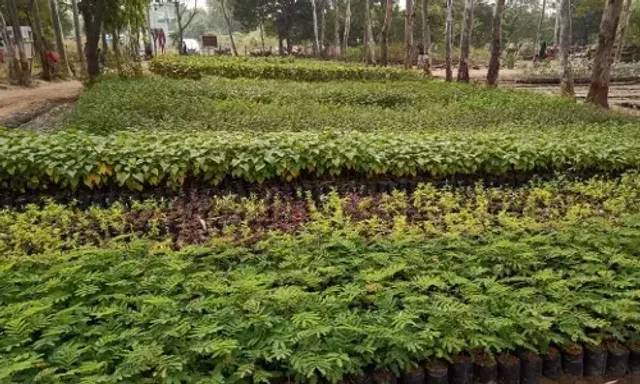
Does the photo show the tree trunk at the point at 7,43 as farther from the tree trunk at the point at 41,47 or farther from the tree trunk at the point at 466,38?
the tree trunk at the point at 466,38

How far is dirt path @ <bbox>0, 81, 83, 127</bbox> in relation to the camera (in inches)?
532

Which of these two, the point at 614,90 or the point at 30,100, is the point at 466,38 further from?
the point at 30,100

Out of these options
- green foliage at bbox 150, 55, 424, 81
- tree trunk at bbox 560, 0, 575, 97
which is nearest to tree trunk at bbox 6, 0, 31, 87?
green foliage at bbox 150, 55, 424, 81

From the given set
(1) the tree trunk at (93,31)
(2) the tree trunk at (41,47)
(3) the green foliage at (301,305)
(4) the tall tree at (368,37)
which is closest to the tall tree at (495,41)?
(4) the tall tree at (368,37)

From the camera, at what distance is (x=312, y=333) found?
2.96 m

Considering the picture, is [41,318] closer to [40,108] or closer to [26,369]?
[26,369]

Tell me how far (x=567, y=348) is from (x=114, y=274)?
320 centimetres

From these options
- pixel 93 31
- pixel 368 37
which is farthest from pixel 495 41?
pixel 93 31

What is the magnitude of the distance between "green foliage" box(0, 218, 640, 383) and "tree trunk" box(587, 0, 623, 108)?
10.1m

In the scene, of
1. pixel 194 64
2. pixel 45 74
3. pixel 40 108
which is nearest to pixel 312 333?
pixel 40 108

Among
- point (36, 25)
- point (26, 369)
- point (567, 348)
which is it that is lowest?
point (567, 348)

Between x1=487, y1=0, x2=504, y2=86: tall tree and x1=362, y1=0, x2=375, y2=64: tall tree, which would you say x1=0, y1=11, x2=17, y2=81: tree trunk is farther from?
x1=487, y1=0, x2=504, y2=86: tall tree

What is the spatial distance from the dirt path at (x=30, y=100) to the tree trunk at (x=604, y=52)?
14.6 metres

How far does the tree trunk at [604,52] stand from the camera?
12375 mm
